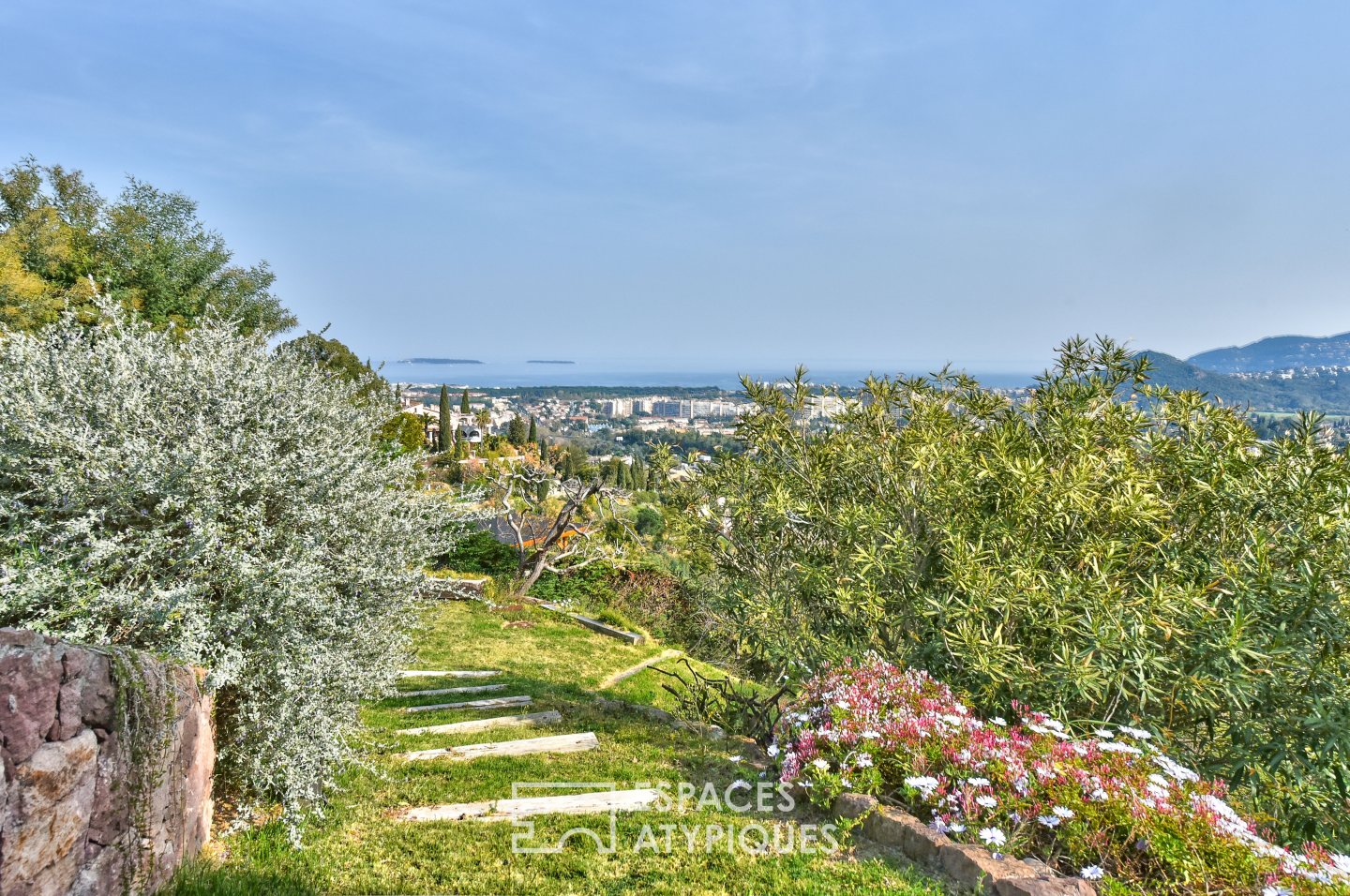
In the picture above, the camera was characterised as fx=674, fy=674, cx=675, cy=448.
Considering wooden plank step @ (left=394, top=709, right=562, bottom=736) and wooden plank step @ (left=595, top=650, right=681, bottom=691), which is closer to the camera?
wooden plank step @ (left=394, top=709, right=562, bottom=736)

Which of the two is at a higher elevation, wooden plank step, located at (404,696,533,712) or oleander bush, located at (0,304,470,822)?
oleander bush, located at (0,304,470,822)

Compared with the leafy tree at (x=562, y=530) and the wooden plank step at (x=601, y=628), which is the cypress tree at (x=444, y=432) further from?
the wooden plank step at (x=601, y=628)

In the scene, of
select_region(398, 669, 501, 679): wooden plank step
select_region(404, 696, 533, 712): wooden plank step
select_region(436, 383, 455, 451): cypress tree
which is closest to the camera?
select_region(404, 696, 533, 712): wooden plank step

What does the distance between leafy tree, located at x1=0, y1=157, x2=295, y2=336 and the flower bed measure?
1527 centimetres

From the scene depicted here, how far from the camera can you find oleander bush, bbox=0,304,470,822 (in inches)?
130

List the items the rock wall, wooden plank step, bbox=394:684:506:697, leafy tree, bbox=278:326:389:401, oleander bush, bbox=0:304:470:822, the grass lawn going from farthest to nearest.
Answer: wooden plank step, bbox=394:684:506:697 → leafy tree, bbox=278:326:389:401 → oleander bush, bbox=0:304:470:822 → the grass lawn → the rock wall

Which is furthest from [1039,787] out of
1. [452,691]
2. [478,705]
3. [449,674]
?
[449,674]

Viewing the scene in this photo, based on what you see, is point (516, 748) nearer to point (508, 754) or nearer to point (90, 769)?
point (508, 754)

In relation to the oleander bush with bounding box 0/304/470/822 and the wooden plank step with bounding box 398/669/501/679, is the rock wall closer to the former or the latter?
the oleander bush with bounding box 0/304/470/822

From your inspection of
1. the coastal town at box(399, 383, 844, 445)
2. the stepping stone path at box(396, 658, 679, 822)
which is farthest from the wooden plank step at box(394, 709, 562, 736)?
the coastal town at box(399, 383, 844, 445)

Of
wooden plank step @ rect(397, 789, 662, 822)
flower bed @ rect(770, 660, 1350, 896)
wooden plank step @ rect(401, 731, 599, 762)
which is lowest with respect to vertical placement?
wooden plank step @ rect(401, 731, 599, 762)

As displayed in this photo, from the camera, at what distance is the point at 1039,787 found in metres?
3.13

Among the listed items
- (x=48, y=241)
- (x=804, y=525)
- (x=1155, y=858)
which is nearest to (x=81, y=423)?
(x=804, y=525)

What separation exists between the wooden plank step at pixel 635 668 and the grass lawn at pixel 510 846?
2.95m
